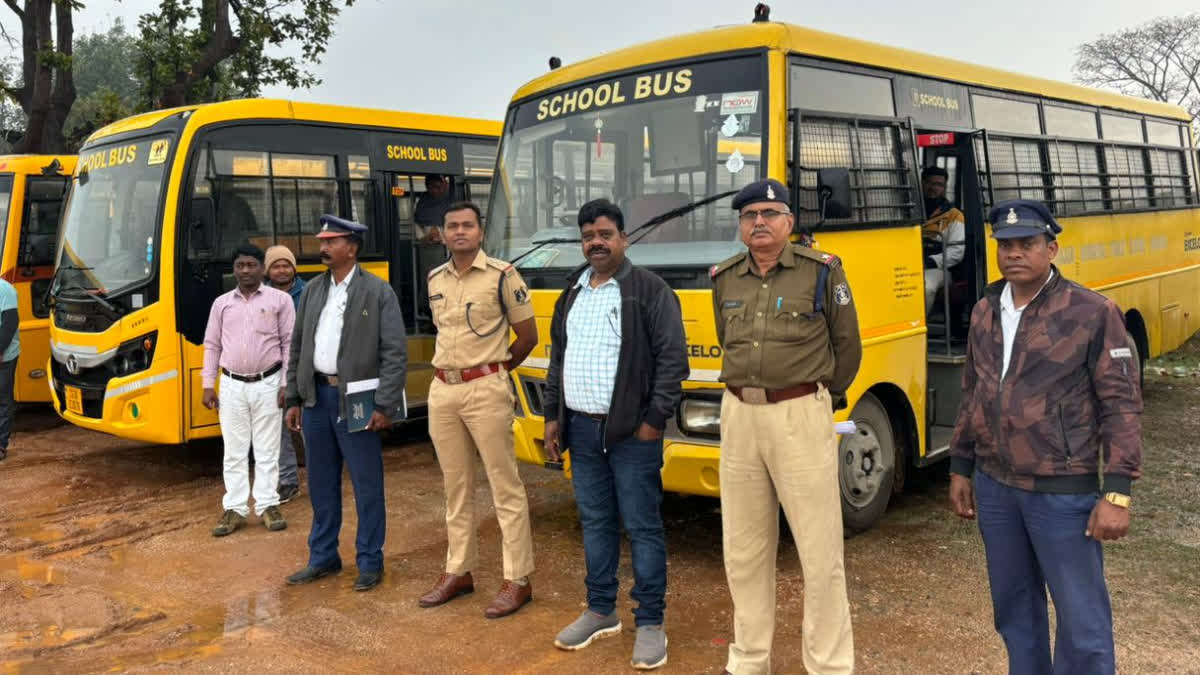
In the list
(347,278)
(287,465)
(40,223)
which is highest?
(40,223)

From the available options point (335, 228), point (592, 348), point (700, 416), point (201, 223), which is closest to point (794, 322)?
point (592, 348)

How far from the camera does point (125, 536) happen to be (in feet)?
20.5

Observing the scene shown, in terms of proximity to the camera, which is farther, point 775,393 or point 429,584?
point 429,584

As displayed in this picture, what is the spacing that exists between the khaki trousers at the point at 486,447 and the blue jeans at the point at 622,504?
504 millimetres

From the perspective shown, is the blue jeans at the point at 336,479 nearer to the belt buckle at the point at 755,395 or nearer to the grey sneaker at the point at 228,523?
the grey sneaker at the point at 228,523

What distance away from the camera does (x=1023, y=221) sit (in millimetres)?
3127

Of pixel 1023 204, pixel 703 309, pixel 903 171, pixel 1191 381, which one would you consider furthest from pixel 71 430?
pixel 1191 381

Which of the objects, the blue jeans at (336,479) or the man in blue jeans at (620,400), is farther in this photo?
the blue jeans at (336,479)

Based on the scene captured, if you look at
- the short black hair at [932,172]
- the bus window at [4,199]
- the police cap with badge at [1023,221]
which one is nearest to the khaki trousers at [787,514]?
the police cap with badge at [1023,221]

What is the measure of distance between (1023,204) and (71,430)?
9.58 m

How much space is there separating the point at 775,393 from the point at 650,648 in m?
1.26

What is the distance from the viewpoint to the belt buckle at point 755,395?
142 inches

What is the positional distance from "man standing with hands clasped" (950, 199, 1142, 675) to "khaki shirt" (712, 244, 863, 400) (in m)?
0.55

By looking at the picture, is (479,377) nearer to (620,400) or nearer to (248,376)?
(620,400)
